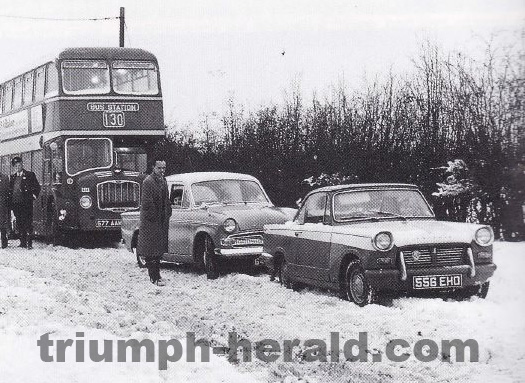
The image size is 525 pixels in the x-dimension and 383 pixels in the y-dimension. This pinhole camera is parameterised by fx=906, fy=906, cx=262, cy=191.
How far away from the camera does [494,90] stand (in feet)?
55.7

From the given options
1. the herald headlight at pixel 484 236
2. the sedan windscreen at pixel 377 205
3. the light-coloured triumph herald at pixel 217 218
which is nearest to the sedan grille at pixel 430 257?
the herald headlight at pixel 484 236

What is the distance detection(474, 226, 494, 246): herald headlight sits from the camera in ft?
33.3

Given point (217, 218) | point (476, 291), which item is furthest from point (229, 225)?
point (476, 291)

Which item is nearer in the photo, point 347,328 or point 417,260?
point 347,328

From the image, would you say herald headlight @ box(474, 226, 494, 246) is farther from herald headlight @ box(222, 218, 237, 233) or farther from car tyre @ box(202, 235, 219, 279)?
car tyre @ box(202, 235, 219, 279)

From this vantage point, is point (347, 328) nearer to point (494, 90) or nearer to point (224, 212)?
point (224, 212)

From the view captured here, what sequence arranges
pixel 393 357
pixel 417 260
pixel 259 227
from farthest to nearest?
pixel 259 227, pixel 417 260, pixel 393 357

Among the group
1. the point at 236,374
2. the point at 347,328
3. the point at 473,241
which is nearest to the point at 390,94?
the point at 473,241

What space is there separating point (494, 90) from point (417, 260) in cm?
801

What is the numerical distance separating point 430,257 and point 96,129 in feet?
40.1

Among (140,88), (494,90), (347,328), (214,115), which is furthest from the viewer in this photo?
(214,115)

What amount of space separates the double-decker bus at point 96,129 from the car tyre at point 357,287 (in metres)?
10.9

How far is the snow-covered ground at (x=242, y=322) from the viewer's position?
670 cm

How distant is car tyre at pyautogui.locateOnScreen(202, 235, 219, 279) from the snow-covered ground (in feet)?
0.60
